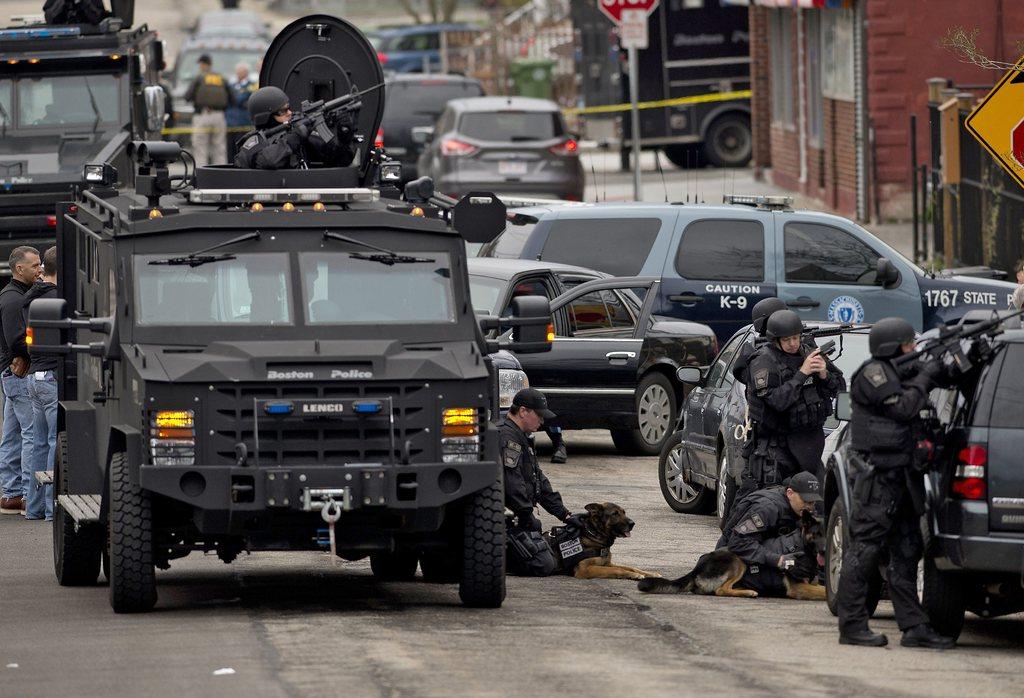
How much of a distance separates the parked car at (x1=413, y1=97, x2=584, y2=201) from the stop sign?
4.31 metres

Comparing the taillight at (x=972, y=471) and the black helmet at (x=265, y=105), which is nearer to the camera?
the taillight at (x=972, y=471)

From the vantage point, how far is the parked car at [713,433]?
15047mm

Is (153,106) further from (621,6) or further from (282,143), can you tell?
(282,143)

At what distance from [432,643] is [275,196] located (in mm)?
2893

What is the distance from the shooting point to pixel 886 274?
2006cm

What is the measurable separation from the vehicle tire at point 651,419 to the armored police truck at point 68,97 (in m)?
7.12

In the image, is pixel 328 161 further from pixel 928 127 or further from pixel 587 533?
pixel 928 127

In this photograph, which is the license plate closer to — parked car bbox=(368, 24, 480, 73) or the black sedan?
the black sedan

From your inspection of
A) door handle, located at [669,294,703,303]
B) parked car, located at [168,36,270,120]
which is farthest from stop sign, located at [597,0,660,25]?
parked car, located at [168,36,270,120]

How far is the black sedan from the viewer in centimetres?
1825

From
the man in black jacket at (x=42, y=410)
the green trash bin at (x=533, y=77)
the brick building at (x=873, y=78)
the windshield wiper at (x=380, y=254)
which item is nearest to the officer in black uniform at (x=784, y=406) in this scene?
the windshield wiper at (x=380, y=254)

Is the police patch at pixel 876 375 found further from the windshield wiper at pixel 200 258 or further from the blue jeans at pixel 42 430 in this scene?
the blue jeans at pixel 42 430

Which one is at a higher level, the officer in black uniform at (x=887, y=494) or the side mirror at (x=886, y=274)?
the side mirror at (x=886, y=274)

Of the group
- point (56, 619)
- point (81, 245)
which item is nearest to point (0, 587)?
point (56, 619)
